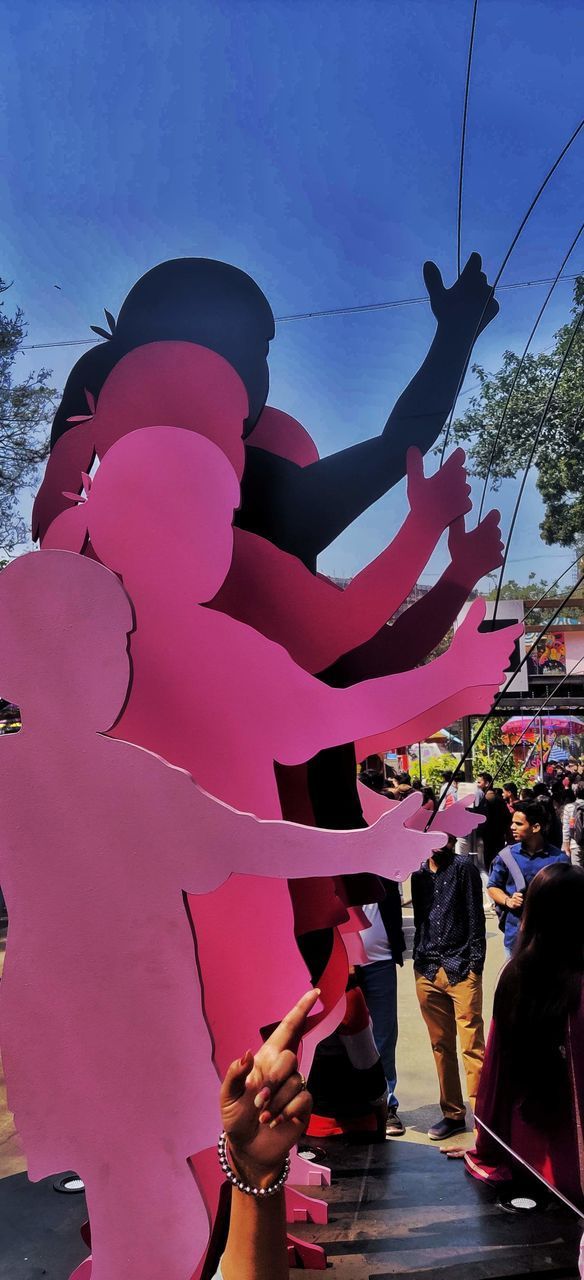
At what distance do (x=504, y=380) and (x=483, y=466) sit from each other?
38cm

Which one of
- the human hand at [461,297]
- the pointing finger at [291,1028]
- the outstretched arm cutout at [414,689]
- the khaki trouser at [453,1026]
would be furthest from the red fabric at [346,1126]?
the human hand at [461,297]

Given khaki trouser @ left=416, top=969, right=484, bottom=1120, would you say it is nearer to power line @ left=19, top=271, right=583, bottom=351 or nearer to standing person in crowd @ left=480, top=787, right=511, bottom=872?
power line @ left=19, top=271, right=583, bottom=351

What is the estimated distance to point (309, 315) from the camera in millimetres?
2600

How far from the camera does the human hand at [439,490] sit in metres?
2.66

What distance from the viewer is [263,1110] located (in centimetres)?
155

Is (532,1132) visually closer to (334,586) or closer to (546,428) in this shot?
(334,586)

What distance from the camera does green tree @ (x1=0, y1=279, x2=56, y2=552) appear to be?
8.28 ft

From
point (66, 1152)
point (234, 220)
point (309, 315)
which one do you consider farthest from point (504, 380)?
point (66, 1152)

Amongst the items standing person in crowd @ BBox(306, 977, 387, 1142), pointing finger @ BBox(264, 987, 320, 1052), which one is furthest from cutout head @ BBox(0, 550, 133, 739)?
standing person in crowd @ BBox(306, 977, 387, 1142)

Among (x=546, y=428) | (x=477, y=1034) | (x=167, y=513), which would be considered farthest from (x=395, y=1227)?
(x=546, y=428)

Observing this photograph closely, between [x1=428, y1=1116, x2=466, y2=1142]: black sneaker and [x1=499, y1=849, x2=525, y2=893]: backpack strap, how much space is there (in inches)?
45.0

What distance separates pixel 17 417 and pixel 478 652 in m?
1.45

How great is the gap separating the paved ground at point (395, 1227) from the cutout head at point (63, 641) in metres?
1.74

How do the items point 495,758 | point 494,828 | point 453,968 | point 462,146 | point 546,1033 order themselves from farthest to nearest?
1. point 495,758
2. point 494,828
3. point 453,968
4. point 546,1033
5. point 462,146
